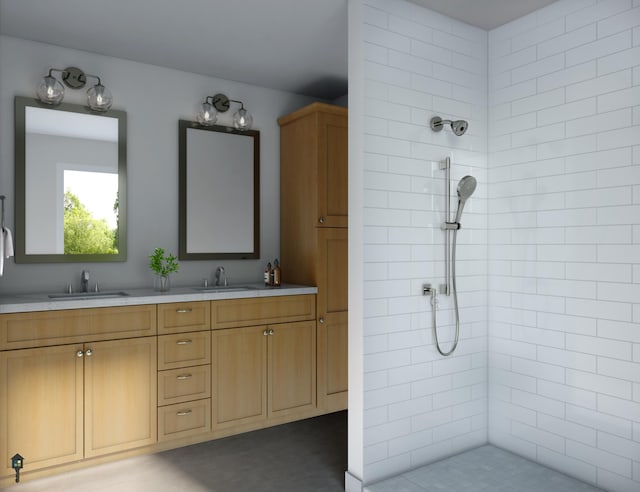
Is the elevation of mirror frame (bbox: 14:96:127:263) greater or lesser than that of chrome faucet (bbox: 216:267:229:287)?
greater

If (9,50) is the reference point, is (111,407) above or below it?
below

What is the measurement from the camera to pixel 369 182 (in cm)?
269

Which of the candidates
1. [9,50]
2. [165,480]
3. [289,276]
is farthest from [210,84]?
[165,480]

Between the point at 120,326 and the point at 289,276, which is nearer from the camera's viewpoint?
the point at 120,326

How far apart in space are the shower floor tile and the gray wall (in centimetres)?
213

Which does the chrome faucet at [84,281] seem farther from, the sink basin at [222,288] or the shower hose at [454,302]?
the shower hose at [454,302]

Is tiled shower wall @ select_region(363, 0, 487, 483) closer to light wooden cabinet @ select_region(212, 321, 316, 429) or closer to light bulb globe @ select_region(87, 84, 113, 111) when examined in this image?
light wooden cabinet @ select_region(212, 321, 316, 429)

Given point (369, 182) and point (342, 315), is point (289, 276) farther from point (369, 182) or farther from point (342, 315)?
point (369, 182)

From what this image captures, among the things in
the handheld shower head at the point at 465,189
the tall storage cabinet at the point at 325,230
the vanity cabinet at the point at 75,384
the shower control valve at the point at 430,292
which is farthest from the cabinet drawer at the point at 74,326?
the handheld shower head at the point at 465,189

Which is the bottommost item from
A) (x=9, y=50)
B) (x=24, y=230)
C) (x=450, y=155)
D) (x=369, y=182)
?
(x=24, y=230)

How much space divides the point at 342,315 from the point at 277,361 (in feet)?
2.21

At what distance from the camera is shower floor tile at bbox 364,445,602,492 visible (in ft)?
8.58

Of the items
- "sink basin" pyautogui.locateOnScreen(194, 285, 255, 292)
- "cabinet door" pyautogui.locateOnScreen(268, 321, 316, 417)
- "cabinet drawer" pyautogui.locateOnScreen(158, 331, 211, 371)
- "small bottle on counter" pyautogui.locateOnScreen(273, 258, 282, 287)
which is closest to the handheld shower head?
"cabinet door" pyautogui.locateOnScreen(268, 321, 316, 417)

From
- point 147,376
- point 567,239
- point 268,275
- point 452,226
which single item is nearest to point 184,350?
point 147,376
